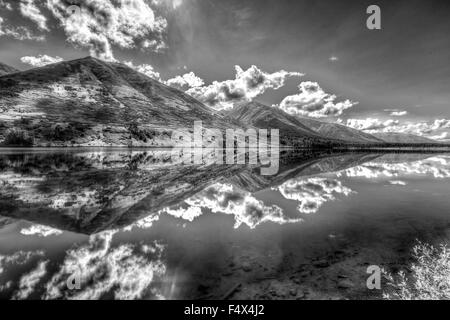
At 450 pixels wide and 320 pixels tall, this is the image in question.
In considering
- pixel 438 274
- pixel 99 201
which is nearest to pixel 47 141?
pixel 99 201

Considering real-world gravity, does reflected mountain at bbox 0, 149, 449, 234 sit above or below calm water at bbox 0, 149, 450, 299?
above

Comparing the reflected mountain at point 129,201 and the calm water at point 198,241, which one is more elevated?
the reflected mountain at point 129,201

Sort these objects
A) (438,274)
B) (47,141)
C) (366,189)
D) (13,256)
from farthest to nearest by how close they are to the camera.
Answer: (47,141) → (366,189) → (13,256) → (438,274)

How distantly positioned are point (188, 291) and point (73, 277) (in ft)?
13.9

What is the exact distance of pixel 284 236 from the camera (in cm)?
1279

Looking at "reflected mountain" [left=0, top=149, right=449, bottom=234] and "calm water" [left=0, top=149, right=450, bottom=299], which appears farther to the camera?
"reflected mountain" [left=0, top=149, right=449, bottom=234]

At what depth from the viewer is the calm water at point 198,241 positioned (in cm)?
792

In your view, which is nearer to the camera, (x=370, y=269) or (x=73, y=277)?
(x=73, y=277)

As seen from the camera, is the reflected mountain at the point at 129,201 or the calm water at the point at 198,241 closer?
the calm water at the point at 198,241

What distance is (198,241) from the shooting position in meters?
11.9

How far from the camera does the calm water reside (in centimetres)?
792
